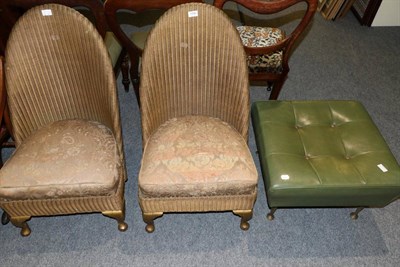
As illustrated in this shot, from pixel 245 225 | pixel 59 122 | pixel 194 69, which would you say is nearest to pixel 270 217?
pixel 245 225

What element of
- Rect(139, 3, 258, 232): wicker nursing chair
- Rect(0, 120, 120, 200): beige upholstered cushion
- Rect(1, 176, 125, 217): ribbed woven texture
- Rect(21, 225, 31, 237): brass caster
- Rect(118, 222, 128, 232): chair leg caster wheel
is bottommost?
Rect(21, 225, 31, 237): brass caster

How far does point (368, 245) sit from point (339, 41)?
2.03 m

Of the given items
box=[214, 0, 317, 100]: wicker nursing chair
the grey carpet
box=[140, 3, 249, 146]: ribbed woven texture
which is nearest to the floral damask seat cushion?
box=[214, 0, 317, 100]: wicker nursing chair

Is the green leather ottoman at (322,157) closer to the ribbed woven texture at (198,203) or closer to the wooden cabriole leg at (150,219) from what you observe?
the ribbed woven texture at (198,203)

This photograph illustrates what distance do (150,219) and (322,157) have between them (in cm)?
89

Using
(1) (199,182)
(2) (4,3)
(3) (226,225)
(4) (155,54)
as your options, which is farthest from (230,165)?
(2) (4,3)

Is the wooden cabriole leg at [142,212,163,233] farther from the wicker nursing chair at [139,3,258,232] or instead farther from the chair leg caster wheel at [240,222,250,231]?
the chair leg caster wheel at [240,222,250,231]

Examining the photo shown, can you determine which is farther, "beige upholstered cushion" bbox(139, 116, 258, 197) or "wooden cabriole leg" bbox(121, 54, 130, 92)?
"wooden cabriole leg" bbox(121, 54, 130, 92)

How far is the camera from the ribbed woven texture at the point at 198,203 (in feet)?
4.70

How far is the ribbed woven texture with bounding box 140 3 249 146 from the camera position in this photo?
1.37m

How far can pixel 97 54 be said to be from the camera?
1399 millimetres

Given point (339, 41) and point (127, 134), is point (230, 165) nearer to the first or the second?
point (127, 134)

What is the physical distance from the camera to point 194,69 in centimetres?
149

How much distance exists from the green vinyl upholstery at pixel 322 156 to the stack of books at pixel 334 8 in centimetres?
183
